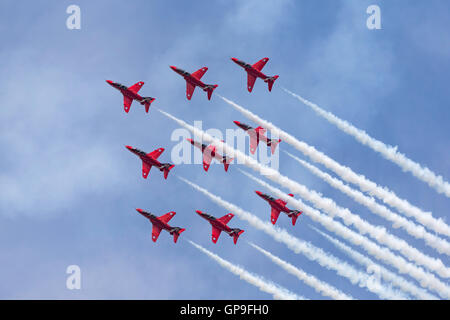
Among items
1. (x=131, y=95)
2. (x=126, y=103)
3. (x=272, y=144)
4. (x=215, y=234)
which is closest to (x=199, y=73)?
(x=131, y=95)

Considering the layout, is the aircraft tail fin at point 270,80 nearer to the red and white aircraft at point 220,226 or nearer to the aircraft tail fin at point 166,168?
the aircraft tail fin at point 166,168

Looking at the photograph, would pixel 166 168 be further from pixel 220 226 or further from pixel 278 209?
pixel 278 209

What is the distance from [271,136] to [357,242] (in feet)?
70.4

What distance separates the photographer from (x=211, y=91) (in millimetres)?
140250

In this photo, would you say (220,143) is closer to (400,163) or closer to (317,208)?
(317,208)

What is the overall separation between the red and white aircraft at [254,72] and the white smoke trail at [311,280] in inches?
1026

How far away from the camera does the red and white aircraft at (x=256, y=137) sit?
5615 inches

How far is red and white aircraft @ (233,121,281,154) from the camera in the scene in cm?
14262

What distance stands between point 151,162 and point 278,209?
64.0 ft

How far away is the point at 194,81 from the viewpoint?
14125 centimetres

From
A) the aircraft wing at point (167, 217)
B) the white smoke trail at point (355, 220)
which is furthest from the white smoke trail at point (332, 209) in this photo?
the aircraft wing at point (167, 217)

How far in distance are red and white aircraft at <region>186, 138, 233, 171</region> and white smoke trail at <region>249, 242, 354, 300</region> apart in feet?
48.9
